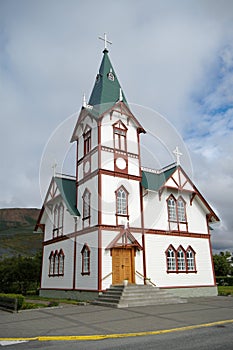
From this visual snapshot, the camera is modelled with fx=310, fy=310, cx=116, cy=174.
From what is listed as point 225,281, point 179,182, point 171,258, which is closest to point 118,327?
point 171,258

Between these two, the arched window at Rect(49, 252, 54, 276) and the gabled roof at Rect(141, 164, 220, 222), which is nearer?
the gabled roof at Rect(141, 164, 220, 222)

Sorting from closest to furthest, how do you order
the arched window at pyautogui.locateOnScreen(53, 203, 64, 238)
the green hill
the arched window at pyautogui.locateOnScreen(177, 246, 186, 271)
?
1. the arched window at pyautogui.locateOnScreen(177, 246, 186, 271)
2. the arched window at pyautogui.locateOnScreen(53, 203, 64, 238)
3. the green hill

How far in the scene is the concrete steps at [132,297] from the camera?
1625cm

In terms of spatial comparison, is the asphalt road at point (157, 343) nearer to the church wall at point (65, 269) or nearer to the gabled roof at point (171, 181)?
the church wall at point (65, 269)

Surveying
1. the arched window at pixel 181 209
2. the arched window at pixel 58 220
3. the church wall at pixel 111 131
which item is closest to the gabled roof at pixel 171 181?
the arched window at pixel 181 209

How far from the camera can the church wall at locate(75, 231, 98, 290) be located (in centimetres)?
1922

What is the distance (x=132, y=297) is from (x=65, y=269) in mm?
8105

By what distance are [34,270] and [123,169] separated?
48.3ft

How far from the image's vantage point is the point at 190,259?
23.7m

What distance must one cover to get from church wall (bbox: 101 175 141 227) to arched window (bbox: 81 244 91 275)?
7.84 ft

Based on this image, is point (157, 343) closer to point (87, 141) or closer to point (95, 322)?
point (95, 322)

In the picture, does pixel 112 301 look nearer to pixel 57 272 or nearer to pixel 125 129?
pixel 57 272

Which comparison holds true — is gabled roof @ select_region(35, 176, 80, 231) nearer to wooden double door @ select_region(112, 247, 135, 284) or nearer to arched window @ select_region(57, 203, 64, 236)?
arched window @ select_region(57, 203, 64, 236)

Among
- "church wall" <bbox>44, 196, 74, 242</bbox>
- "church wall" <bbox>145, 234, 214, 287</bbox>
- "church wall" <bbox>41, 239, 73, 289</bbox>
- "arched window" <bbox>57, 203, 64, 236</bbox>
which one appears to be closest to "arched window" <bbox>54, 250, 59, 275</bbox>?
"church wall" <bbox>41, 239, 73, 289</bbox>
